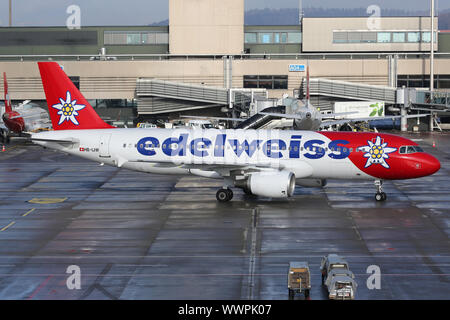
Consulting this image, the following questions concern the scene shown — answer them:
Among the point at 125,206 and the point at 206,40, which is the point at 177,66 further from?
the point at 125,206

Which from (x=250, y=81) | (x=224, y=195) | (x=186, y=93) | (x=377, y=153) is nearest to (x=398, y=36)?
(x=250, y=81)

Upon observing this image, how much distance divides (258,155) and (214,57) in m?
66.0

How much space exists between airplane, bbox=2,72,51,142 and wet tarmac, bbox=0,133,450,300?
29.6m

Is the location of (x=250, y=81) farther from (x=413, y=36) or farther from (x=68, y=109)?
(x=68, y=109)

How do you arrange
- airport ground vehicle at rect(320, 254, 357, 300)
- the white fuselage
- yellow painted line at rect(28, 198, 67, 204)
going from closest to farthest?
airport ground vehicle at rect(320, 254, 357, 300) → the white fuselage → yellow painted line at rect(28, 198, 67, 204)

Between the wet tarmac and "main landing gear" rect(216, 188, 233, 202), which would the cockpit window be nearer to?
the wet tarmac

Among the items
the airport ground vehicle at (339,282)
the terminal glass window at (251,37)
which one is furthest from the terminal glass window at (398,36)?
the airport ground vehicle at (339,282)

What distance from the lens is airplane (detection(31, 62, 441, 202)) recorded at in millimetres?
43812

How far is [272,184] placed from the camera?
42.1m

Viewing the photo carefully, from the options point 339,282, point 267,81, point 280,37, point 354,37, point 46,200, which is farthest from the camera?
point 280,37

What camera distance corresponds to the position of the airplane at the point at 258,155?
43812mm

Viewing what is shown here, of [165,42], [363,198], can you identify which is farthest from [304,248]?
[165,42]

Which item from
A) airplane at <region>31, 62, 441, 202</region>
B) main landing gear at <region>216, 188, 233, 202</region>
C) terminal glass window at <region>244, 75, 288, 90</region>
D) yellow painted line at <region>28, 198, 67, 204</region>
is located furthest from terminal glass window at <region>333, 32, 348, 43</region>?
yellow painted line at <region>28, 198, 67, 204</region>

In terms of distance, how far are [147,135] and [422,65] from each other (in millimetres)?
68572
